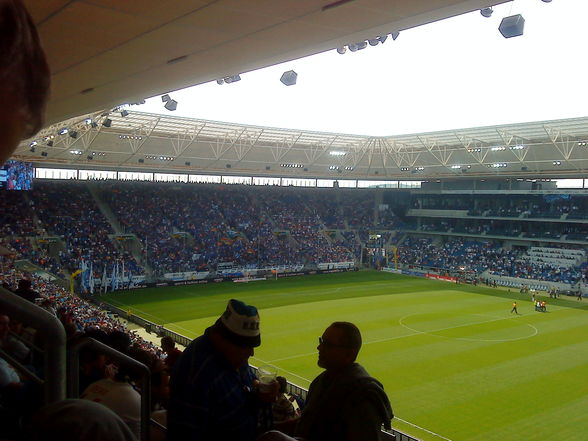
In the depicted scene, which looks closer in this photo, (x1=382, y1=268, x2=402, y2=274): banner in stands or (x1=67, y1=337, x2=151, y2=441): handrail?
(x1=67, y1=337, x2=151, y2=441): handrail

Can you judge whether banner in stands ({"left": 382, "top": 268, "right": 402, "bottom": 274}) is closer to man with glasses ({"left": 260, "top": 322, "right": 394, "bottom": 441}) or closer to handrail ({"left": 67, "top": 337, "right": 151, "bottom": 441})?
man with glasses ({"left": 260, "top": 322, "right": 394, "bottom": 441})

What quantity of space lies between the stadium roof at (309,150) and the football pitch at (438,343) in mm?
10156

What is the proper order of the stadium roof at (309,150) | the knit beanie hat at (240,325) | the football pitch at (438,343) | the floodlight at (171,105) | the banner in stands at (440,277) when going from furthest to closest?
the banner in stands at (440,277) < the stadium roof at (309,150) < the floodlight at (171,105) < the football pitch at (438,343) < the knit beanie hat at (240,325)

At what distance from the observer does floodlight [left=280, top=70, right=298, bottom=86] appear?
1132 cm

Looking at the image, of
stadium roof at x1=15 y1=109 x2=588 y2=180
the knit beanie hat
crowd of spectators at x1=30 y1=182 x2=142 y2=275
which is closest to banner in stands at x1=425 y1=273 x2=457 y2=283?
stadium roof at x1=15 y1=109 x2=588 y2=180

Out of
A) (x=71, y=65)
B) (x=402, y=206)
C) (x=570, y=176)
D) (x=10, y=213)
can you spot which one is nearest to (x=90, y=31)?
(x=71, y=65)

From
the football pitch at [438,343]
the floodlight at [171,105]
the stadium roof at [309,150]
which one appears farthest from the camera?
the stadium roof at [309,150]

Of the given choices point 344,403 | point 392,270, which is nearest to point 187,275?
point 392,270

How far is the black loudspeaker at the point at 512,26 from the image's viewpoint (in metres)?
7.22

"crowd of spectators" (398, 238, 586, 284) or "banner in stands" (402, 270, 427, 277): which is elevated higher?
"crowd of spectators" (398, 238, 586, 284)

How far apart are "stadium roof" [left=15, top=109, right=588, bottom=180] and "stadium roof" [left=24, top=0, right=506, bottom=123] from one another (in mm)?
21605

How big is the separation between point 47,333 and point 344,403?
1.59 metres

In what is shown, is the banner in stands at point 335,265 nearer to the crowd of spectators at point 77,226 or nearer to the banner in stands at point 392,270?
the banner in stands at point 392,270

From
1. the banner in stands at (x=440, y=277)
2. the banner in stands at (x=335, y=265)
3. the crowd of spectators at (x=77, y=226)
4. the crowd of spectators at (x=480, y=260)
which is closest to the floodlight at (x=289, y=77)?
the crowd of spectators at (x=77, y=226)
